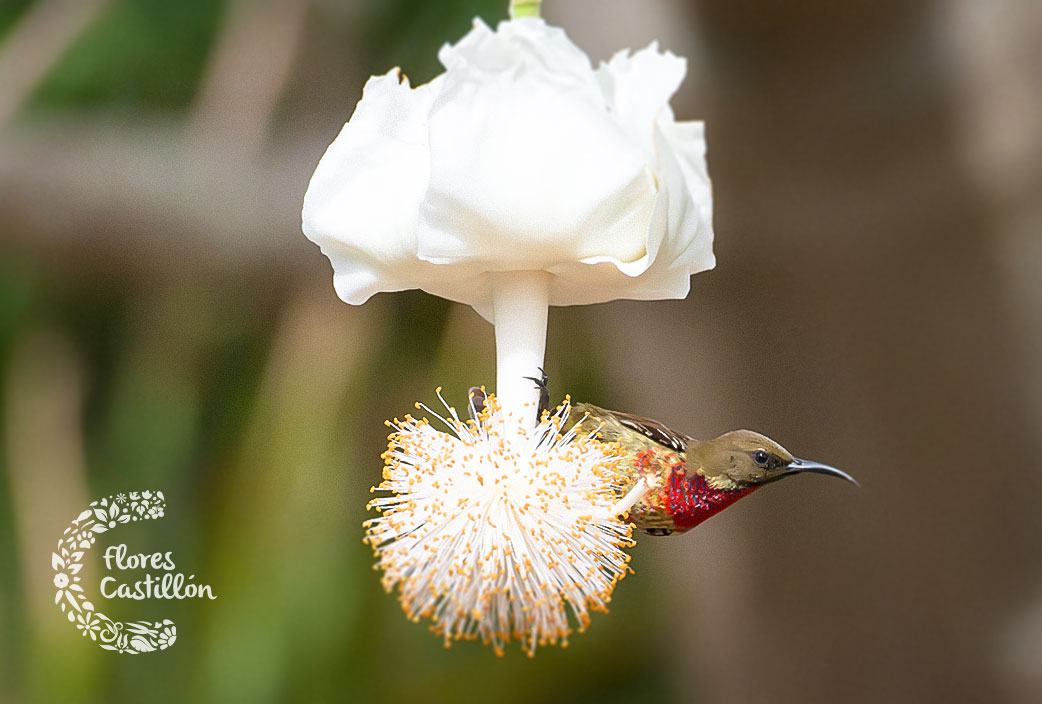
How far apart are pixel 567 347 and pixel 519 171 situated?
0.34 meters

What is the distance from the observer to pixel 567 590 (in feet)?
0.95

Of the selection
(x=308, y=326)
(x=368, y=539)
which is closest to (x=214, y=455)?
(x=308, y=326)

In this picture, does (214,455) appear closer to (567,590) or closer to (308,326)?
(308,326)

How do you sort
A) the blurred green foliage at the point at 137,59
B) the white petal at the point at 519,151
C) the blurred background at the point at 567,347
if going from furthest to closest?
the blurred green foliage at the point at 137,59
the blurred background at the point at 567,347
the white petal at the point at 519,151

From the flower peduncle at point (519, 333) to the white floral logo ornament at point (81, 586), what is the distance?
413 millimetres

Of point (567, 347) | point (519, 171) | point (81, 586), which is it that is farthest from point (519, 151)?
point (81, 586)

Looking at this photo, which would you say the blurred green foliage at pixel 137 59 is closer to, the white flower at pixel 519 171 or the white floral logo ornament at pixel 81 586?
the white floral logo ornament at pixel 81 586

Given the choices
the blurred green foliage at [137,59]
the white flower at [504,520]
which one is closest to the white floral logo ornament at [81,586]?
the blurred green foliage at [137,59]

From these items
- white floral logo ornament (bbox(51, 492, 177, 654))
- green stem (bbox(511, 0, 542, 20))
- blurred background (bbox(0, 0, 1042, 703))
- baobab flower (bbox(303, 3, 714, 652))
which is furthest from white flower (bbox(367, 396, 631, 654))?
white floral logo ornament (bbox(51, 492, 177, 654))

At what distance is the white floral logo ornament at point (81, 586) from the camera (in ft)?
2.01

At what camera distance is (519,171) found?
0.82 feet

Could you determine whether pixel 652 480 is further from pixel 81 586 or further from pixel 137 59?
pixel 137 59

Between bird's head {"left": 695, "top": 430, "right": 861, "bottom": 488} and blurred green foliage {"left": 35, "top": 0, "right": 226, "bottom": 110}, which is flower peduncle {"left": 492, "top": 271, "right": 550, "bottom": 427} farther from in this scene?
blurred green foliage {"left": 35, "top": 0, "right": 226, "bottom": 110}

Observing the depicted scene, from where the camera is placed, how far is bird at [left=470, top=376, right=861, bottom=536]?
28cm
